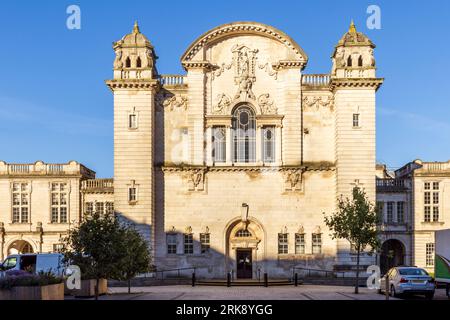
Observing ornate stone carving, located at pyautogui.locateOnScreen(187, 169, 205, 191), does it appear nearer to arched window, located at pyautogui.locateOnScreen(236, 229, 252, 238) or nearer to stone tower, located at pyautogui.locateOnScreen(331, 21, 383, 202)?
arched window, located at pyautogui.locateOnScreen(236, 229, 252, 238)

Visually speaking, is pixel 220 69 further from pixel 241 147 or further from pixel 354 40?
pixel 354 40

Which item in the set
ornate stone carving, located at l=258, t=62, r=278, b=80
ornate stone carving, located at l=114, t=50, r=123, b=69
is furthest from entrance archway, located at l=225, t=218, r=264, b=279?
ornate stone carving, located at l=114, t=50, r=123, b=69

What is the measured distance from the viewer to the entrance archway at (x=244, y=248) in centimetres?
4772

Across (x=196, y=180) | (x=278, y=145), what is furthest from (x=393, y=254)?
(x=196, y=180)

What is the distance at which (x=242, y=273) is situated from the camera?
4803 cm

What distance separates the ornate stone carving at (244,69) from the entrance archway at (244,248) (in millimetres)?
8762

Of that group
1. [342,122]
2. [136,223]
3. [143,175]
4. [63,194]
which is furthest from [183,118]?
[63,194]

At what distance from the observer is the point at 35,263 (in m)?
37.2

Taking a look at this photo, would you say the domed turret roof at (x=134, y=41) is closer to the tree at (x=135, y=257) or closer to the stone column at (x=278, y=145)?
the stone column at (x=278, y=145)

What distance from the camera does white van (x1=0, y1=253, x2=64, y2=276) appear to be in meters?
36.7

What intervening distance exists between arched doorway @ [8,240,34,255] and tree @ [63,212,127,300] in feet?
94.8

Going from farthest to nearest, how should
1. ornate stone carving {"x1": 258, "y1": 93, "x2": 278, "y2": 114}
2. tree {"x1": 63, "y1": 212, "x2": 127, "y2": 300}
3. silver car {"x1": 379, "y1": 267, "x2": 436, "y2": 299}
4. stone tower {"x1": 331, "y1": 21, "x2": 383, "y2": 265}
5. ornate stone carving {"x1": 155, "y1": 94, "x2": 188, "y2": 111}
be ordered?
ornate stone carving {"x1": 155, "y1": 94, "x2": 188, "y2": 111} < ornate stone carving {"x1": 258, "y1": 93, "x2": 278, "y2": 114} < stone tower {"x1": 331, "y1": 21, "x2": 383, "y2": 265} < silver car {"x1": 379, "y1": 267, "x2": 436, "y2": 299} < tree {"x1": 63, "y1": 212, "x2": 127, "y2": 300}

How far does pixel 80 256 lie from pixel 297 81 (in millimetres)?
23186
